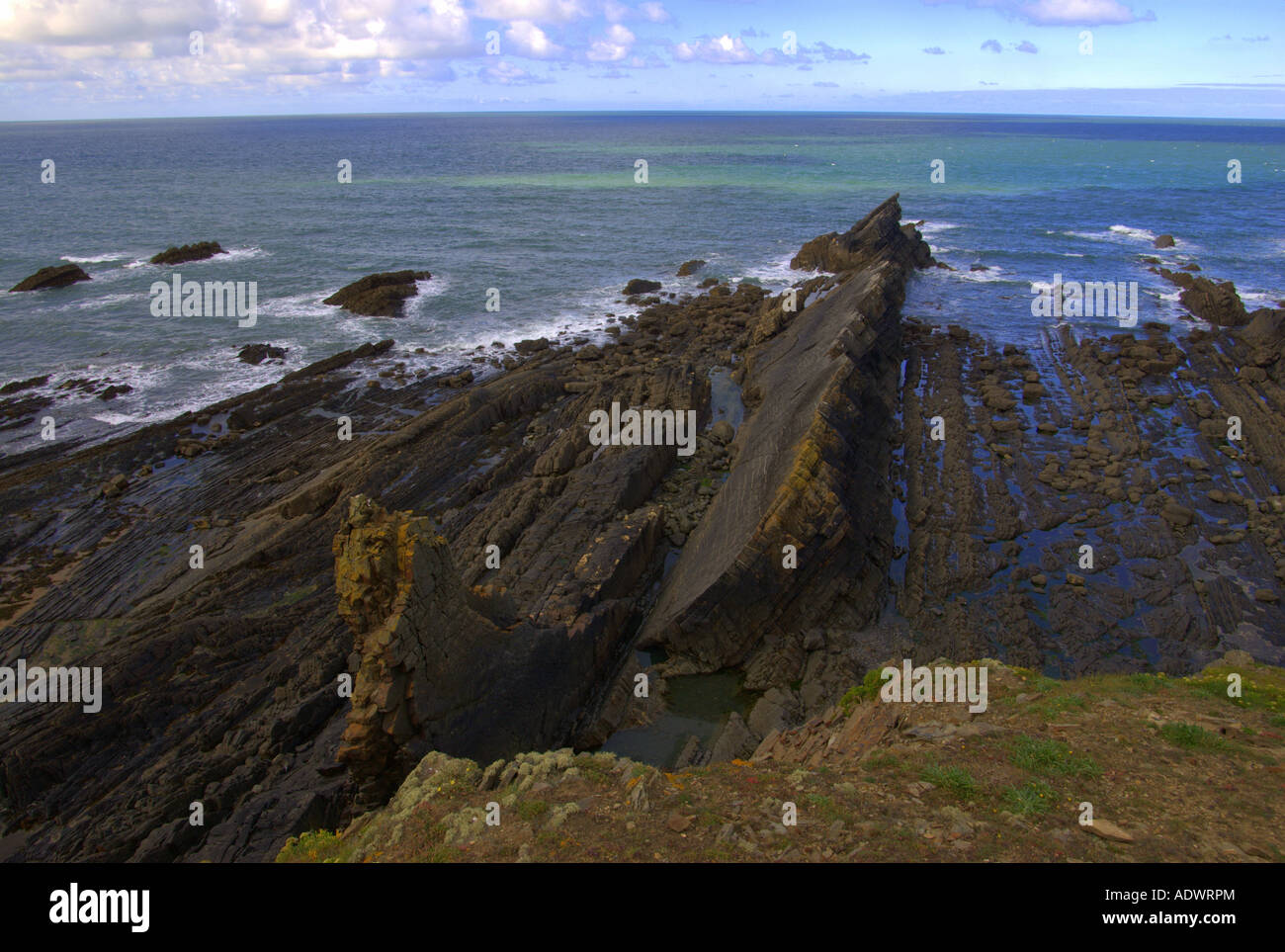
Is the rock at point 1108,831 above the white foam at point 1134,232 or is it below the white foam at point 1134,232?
below

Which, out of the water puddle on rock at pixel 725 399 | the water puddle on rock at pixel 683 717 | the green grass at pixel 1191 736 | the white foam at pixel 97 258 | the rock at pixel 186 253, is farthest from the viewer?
the white foam at pixel 97 258

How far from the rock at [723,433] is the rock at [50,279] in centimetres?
5130

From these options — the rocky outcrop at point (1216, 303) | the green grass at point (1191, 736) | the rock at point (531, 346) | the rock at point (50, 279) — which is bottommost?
the green grass at point (1191, 736)

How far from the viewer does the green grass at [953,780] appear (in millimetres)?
10102

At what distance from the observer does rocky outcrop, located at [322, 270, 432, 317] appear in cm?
4666

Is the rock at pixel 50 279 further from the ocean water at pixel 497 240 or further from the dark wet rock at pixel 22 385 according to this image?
the dark wet rock at pixel 22 385

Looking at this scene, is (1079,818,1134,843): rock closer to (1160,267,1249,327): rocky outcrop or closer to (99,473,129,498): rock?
(99,473,129,498): rock

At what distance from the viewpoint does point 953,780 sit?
406 inches

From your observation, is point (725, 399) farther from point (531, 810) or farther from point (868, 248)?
point (868, 248)

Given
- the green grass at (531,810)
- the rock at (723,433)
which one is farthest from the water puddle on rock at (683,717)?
the rock at (723,433)

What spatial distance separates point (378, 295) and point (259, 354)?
1072 centimetres

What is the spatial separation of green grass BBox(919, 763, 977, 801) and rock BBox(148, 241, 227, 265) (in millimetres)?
67493

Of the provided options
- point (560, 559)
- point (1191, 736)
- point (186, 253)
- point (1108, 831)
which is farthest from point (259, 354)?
point (1191, 736)
